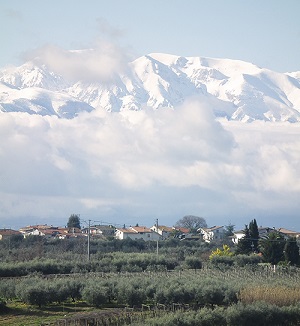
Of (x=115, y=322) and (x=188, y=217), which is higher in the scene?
(x=188, y=217)

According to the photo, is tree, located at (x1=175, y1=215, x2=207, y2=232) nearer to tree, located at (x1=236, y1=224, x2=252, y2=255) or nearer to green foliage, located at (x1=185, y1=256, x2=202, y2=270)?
tree, located at (x1=236, y1=224, x2=252, y2=255)

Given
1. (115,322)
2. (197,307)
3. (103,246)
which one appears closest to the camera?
(115,322)

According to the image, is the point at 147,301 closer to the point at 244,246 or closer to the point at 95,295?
the point at 95,295

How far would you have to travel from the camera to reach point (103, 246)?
9025 centimetres

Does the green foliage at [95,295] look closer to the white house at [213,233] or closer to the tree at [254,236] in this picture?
the tree at [254,236]

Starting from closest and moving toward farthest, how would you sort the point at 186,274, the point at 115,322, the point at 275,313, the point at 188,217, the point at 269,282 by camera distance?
the point at 115,322, the point at 275,313, the point at 269,282, the point at 186,274, the point at 188,217

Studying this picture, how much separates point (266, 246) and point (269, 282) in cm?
2285

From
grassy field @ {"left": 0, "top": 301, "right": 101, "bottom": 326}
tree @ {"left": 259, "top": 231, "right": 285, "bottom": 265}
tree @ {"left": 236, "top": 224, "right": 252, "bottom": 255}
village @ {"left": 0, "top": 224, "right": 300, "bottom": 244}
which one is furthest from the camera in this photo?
village @ {"left": 0, "top": 224, "right": 300, "bottom": 244}

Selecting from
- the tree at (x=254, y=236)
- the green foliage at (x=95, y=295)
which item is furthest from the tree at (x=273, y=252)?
the green foliage at (x=95, y=295)

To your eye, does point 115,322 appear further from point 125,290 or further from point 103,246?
point 103,246

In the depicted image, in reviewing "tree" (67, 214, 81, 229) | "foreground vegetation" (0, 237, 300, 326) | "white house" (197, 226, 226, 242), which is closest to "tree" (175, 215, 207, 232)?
"white house" (197, 226, 226, 242)

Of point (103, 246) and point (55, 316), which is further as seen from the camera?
point (103, 246)

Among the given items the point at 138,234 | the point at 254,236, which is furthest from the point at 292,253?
the point at 138,234

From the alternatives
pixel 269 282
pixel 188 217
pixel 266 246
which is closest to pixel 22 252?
pixel 266 246
